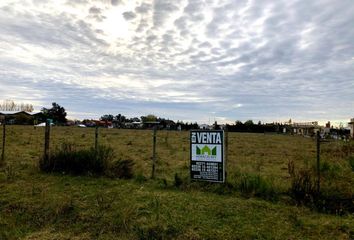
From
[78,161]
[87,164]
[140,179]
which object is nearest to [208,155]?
[140,179]

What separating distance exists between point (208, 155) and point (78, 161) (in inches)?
152

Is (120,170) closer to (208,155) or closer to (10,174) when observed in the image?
(208,155)

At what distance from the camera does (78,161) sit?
9211mm

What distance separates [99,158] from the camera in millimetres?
9211

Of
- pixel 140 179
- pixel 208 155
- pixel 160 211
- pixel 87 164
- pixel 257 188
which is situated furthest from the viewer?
pixel 87 164

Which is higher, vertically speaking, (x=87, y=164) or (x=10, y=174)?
(x=87, y=164)

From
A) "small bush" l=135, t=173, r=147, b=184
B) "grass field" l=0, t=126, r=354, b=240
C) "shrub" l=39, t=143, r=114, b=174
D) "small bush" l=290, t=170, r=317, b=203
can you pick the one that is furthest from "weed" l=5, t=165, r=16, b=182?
"small bush" l=290, t=170, r=317, b=203

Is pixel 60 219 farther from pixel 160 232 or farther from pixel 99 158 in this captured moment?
pixel 99 158

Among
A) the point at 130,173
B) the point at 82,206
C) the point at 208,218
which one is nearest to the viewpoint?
the point at 208,218

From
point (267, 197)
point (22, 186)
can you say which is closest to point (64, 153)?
point (22, 186)

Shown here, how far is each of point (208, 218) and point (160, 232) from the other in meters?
0.99

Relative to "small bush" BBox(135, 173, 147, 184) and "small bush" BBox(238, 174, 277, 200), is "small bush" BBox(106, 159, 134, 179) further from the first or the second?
"small bush" BBox(238, 174, 277, 200)

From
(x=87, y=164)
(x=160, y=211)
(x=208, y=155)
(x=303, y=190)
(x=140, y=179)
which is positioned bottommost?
(x=160, y=211)

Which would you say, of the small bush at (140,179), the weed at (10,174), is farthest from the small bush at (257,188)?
the weed at (10,174)
